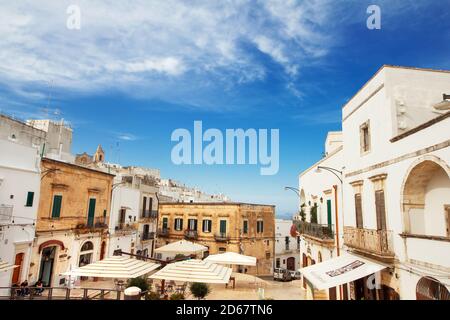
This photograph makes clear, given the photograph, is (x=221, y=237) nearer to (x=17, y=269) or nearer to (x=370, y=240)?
(x=17, y=269)

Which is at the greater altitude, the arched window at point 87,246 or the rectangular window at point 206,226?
the rectangular window at point 206,226

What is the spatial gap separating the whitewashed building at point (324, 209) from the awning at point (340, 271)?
2.24 meters

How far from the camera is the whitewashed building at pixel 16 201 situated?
16109 mm

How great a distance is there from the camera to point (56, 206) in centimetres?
2066

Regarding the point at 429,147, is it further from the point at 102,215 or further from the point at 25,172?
the point at 102,215

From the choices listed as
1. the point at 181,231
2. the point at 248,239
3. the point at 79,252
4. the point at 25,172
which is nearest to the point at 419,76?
the point at 25,172

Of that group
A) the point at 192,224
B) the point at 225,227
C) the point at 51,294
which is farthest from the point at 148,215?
the point at 51,294

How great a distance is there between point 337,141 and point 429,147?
13460 mm

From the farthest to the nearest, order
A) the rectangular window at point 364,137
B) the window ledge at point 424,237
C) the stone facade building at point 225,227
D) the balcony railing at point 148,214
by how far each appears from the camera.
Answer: the stone facade building at point 225,227 < the balcony railing at point 148,214 < the rectangular window at point 364,137 < the window ledge at point 424,237

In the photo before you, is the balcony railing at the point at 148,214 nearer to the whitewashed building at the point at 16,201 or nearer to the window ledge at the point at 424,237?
the whitewashed building at the point at 16,201

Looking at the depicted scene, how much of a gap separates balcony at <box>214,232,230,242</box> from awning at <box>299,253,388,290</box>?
25064 mm

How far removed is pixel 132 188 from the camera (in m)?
32.5

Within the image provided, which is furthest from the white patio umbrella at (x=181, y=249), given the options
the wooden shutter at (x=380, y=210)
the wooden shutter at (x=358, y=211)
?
the wooden shutter at (x=380, y=210)
